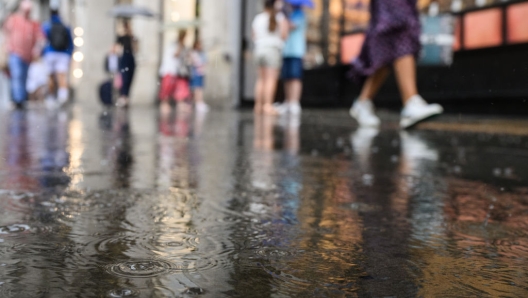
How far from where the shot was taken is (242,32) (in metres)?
17.2

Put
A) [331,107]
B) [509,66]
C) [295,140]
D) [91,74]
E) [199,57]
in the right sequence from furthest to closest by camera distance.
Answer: [91,74] < [199,57] < [331,107] < [509,66] < [295,140]

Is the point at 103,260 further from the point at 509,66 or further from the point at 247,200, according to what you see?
the point at 509,66

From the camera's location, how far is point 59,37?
13836mm

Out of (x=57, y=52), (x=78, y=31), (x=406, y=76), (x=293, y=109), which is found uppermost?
(x=78, y=31)

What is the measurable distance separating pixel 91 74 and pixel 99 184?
23.4m

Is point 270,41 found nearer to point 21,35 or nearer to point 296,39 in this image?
point 296,39

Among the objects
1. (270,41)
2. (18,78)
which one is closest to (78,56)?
(18,78)

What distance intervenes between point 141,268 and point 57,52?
46.4ft

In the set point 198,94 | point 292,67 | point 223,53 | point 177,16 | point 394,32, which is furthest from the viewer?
point 177,16

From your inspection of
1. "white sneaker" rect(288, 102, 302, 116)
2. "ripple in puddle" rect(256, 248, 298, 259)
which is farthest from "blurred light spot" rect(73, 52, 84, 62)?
"ripple in puddle" rect(256, 248, 298, 259)

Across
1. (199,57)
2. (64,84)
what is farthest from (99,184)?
(199,57)

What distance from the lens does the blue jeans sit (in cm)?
1225

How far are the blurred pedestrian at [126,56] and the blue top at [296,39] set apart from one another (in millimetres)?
3418

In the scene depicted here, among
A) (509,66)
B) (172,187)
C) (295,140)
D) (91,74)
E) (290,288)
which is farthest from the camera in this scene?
(91,74)
